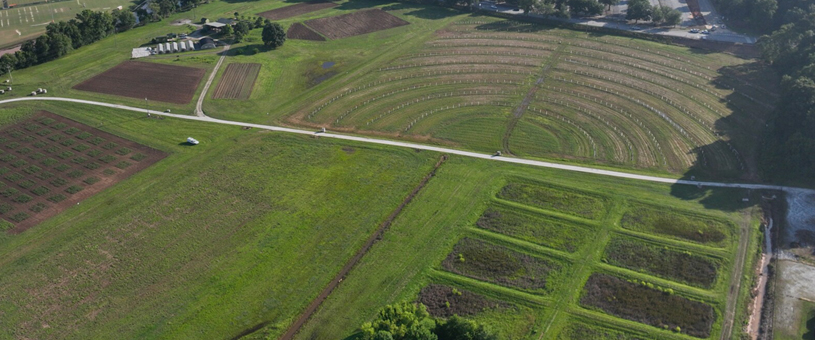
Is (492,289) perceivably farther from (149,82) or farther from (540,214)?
(149,82)

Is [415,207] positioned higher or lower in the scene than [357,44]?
lower

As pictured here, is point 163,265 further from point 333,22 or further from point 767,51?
point 767,51

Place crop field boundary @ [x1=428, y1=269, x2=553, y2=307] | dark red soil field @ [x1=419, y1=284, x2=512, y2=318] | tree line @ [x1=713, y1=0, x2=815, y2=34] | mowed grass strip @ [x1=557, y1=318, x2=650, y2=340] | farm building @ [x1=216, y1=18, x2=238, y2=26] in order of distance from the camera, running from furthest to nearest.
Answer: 1. farm building @ [x1=216, y1=18, x2=238, y2=26]
2. tree line @ [x1=713, y1=0, x2=815, y2=34]
3. crop field boundary @ [x1=428, y1=269, x2=553, y2=307]
4. dark red soil field @ [x1=419, y1=284, x2=512, y2=318]
5. mowed grass strip @ [x1=557, y1=318, x2=650, y2=340]

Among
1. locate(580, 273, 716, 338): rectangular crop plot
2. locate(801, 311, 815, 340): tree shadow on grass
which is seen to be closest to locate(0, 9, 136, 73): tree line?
locate(580, 273, 716, 338): rectangular crop plot

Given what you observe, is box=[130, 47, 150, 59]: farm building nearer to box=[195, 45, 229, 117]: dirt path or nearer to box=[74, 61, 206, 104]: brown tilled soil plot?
box=[74, 61, 206, 104]: brown tilled soil plot

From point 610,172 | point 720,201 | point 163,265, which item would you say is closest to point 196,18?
point 163,265

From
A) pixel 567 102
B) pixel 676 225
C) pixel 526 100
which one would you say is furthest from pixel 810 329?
pixel 526 100
